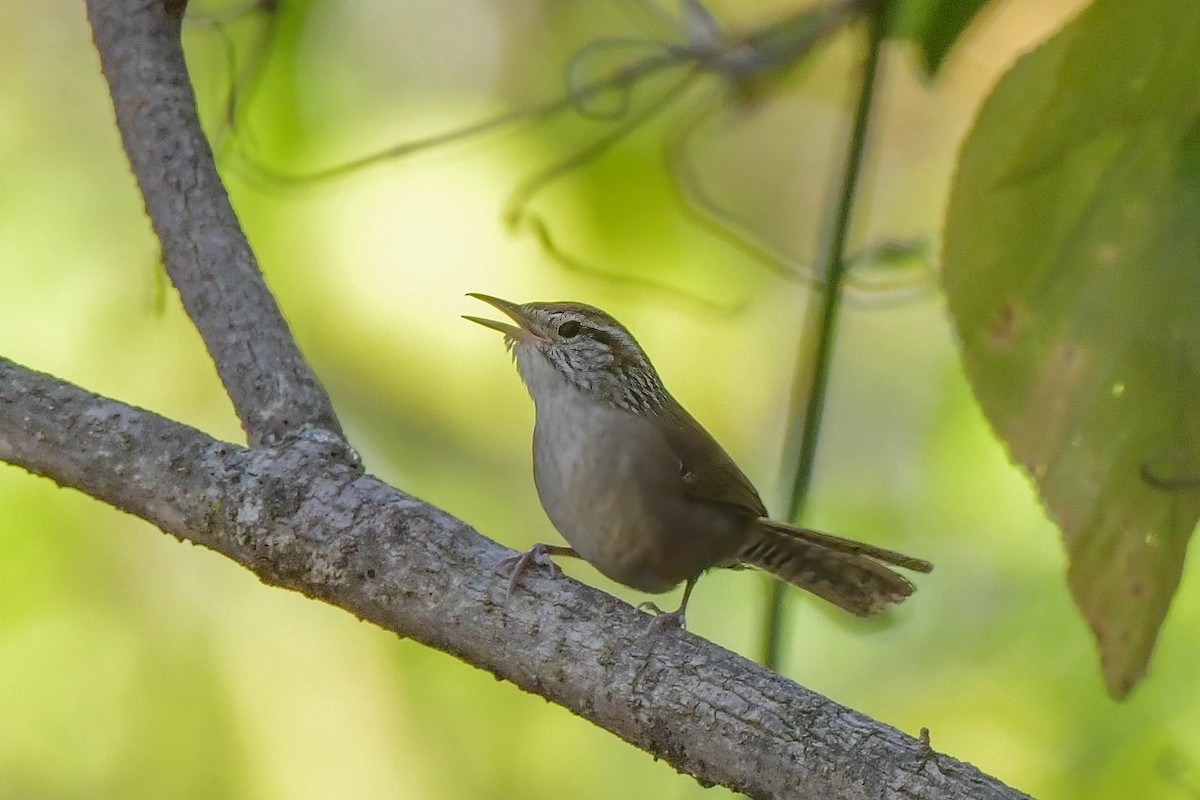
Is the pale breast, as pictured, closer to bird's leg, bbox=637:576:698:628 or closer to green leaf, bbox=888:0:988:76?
bird's leg, bbox=637:576:698:628

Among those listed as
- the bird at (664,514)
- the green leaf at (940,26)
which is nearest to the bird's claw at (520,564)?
the bird at (664,514)

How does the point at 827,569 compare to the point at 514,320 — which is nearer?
the point at 827,569

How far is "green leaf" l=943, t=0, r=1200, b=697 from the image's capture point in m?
2.04

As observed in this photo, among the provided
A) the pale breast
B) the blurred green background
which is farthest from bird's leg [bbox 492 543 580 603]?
the blurred green background

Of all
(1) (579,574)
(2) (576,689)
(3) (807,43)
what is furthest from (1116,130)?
(1) (579,574)

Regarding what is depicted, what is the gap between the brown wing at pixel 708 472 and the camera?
8.94ft

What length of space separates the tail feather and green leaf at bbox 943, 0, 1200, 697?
59cm

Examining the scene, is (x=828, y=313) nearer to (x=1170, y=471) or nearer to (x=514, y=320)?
(x=514, y=320)

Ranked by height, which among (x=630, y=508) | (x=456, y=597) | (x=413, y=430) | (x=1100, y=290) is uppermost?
(x=413, y=430)

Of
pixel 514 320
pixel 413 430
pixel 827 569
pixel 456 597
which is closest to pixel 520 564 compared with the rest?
pixel 456 597

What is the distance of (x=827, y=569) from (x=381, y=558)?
107 centimetres

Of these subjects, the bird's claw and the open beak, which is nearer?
the bird's claw

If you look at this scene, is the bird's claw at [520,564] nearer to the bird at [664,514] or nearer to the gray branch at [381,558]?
the gray branch at [381,558]

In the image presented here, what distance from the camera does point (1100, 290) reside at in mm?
2172
